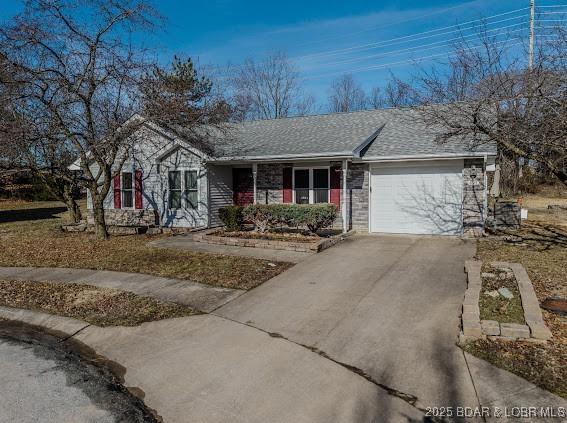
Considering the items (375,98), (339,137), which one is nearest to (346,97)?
(375,98)

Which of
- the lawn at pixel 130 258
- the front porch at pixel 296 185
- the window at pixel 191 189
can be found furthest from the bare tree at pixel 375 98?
the lawn at pixel 130 258

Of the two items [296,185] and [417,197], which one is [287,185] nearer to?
[296,185]

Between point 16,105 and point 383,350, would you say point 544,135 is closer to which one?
point 383,350

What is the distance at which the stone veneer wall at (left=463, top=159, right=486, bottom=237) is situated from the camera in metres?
11.4

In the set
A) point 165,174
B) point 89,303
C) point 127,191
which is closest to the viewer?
point 89,303

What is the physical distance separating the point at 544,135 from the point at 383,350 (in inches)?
182

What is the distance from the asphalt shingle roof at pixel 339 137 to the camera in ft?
39.6

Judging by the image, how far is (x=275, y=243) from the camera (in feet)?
34.1

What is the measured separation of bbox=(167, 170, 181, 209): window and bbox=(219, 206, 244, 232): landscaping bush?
2895 mm

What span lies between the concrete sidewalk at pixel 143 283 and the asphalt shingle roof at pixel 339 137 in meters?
6.37

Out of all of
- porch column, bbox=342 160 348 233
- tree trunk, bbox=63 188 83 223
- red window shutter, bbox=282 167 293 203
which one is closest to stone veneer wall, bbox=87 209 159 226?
tree trunk, bbox=63 188 83 223

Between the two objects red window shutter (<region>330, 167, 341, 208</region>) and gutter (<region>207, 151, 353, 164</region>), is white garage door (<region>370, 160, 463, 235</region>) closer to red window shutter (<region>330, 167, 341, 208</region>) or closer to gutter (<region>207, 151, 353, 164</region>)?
red window shutter (<region>330, 167, 341, 208</region>)

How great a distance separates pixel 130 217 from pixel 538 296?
44.3ft

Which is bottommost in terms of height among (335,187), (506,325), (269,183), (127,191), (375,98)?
(506,325)
